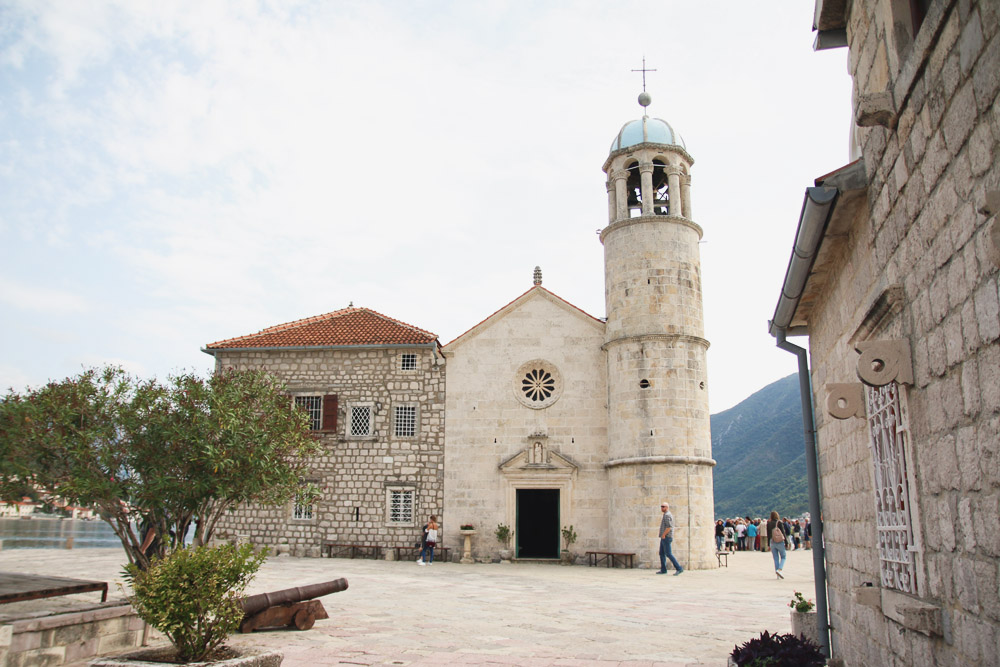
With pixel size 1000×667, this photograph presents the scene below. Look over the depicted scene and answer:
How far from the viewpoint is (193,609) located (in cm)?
661

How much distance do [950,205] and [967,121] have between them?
1.45ft

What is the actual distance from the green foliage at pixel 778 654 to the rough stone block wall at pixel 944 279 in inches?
21.4

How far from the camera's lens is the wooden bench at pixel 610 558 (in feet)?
67.7

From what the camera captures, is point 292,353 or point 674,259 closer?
point 674,259

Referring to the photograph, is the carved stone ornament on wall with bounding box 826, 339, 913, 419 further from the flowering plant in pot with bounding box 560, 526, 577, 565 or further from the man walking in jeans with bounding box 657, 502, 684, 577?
the flowering plant in pot with bounding box 560, 526, 577, 565

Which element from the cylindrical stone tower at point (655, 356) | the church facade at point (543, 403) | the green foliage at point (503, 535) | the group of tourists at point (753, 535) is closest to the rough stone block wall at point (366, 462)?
the church facade at point (543, 403)

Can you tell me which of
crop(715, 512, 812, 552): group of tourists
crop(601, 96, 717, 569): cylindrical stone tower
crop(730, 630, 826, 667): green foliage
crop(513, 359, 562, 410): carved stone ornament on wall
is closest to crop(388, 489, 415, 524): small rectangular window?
crop(513, 359, 562, 410): carved stone ornament on wall

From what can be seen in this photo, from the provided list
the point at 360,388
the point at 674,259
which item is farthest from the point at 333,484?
the point at 674,259

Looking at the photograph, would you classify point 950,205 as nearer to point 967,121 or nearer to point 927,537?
point 967,121

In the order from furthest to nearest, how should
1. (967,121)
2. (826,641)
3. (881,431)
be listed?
(826,641)
(881,431)
(967,121)

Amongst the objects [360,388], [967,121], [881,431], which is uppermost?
[360,388]

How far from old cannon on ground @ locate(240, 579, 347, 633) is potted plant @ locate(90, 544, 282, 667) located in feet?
7.61

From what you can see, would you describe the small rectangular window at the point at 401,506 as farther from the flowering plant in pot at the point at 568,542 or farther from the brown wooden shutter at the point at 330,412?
the flowering plant in pot at the point at 568,542

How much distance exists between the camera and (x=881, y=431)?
17.4ft
